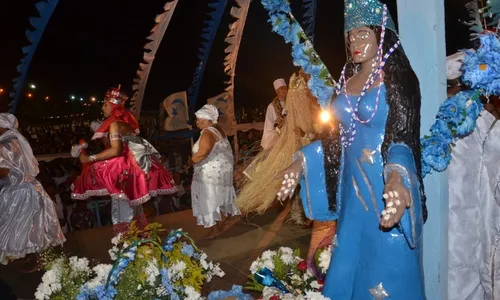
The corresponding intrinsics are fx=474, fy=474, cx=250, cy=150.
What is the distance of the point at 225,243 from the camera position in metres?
6.27

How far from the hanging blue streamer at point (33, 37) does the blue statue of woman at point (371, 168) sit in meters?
5.30

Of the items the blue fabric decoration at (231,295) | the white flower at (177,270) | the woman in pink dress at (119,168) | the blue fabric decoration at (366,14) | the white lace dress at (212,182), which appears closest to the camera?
the blue fabric decoration at (366,14)

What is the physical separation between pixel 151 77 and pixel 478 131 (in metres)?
14.5

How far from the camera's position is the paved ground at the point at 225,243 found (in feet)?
16.9

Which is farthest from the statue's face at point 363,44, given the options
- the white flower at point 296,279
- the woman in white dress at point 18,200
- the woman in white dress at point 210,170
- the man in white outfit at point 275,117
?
the man in white outfit at point 275,117

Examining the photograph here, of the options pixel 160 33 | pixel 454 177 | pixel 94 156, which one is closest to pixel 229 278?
pixel 94 156

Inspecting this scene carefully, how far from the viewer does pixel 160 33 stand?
9656 mm

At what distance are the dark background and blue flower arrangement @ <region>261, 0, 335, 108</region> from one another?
1010cm

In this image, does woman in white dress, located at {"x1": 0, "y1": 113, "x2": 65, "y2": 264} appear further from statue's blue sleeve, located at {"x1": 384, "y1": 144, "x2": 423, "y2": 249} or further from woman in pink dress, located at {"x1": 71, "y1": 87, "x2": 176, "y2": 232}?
statue's blue sleeve, located at {"x1": 384, "y1": 144, "x2": 423, "y2": 249}

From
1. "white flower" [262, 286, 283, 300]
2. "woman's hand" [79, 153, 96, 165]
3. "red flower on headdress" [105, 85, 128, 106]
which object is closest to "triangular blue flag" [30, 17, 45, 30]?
"red flower on headdress" [105, 85, 128, 106]

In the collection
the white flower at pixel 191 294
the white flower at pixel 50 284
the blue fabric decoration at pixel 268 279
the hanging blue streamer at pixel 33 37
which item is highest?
the hanging blue streamer at pixel 33 37

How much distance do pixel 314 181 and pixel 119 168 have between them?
360cm

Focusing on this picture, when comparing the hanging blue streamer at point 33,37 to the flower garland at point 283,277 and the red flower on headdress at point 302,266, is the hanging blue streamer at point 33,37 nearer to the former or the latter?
the flower garland at point 283,277

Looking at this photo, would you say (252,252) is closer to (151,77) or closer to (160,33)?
(160,33)
